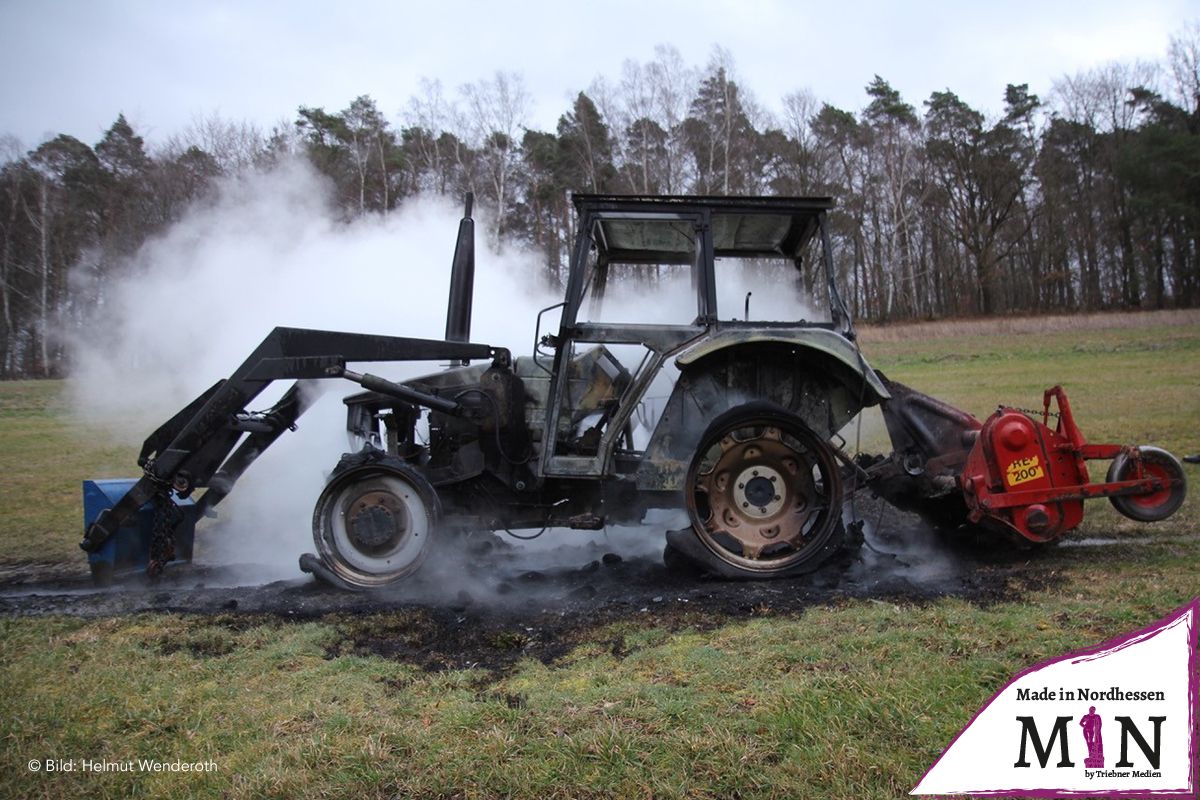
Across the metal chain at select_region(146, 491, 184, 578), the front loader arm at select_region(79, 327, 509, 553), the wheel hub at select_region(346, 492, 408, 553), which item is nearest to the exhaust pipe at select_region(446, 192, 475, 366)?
the front loader arm at select_region(79, 327, 509, 553)

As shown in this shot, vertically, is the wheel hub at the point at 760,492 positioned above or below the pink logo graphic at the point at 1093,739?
above

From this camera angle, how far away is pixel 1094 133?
42219 millimetres

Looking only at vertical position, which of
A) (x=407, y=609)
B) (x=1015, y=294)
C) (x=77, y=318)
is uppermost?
(x=1015, y=294)

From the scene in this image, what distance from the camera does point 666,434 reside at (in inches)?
200

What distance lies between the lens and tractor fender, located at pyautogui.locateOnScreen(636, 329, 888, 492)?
5.00 meters

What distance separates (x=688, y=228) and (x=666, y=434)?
1.36 meters

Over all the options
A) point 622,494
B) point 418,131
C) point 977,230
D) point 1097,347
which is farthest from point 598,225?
point 977,230

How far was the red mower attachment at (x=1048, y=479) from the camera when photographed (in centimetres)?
495

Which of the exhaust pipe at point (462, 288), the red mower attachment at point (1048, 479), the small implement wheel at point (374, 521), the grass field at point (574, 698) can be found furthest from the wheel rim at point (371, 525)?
the red mower attachment at point (1048, 479)

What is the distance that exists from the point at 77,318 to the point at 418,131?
10.8 m

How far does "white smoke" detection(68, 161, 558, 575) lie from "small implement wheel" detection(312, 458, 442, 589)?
1.13 m

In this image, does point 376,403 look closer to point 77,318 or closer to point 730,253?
point 730,253

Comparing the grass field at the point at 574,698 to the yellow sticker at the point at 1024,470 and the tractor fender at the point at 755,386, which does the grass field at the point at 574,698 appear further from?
the tractor fender at the point at 755,386

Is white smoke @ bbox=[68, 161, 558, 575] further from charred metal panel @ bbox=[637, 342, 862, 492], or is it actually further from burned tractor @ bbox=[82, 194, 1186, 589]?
charred metal panel @ bbox=[637, 342, 862, 492]
